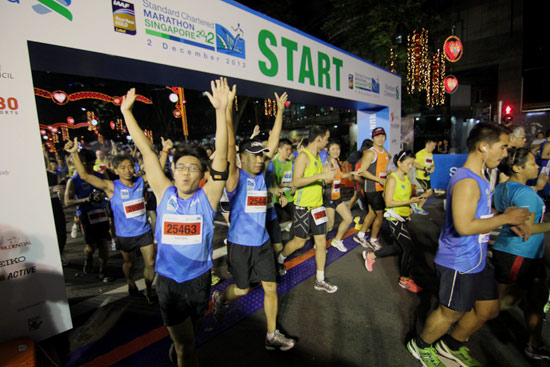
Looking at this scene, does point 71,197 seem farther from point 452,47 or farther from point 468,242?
point 452,47

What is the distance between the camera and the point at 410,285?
3.80 meters

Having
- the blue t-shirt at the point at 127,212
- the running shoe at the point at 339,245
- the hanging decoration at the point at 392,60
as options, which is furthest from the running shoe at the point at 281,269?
the hanging decoration at the point at 392,60

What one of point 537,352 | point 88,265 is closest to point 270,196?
point 537,352

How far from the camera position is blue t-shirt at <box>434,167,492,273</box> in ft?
7.09

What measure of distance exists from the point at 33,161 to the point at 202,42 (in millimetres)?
2533

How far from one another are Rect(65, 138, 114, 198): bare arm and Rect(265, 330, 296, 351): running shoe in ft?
9.12

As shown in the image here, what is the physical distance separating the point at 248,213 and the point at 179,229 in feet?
2.79

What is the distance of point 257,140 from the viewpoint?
2906mm

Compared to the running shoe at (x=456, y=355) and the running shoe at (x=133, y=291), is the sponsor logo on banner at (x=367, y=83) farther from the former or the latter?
the running shoe at (x=133, y=291)

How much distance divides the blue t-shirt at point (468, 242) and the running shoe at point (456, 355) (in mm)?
796

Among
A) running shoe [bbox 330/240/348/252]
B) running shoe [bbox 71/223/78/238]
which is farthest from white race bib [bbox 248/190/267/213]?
running shoe [bbox 71/223/78/238]

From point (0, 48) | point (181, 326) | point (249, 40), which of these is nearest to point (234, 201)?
point (181, 326)

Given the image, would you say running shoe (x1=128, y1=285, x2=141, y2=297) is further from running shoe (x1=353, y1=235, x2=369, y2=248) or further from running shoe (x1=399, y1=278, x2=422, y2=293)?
running shoe (x1=353, y1=235, x2=369, y2=248)

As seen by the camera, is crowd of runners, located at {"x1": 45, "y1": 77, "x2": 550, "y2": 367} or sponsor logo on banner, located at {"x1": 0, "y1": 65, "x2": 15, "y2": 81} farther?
sponsor logo on banner, located at {"x1": 0, "y1": 65, "x2": 15, "y2": 81}
